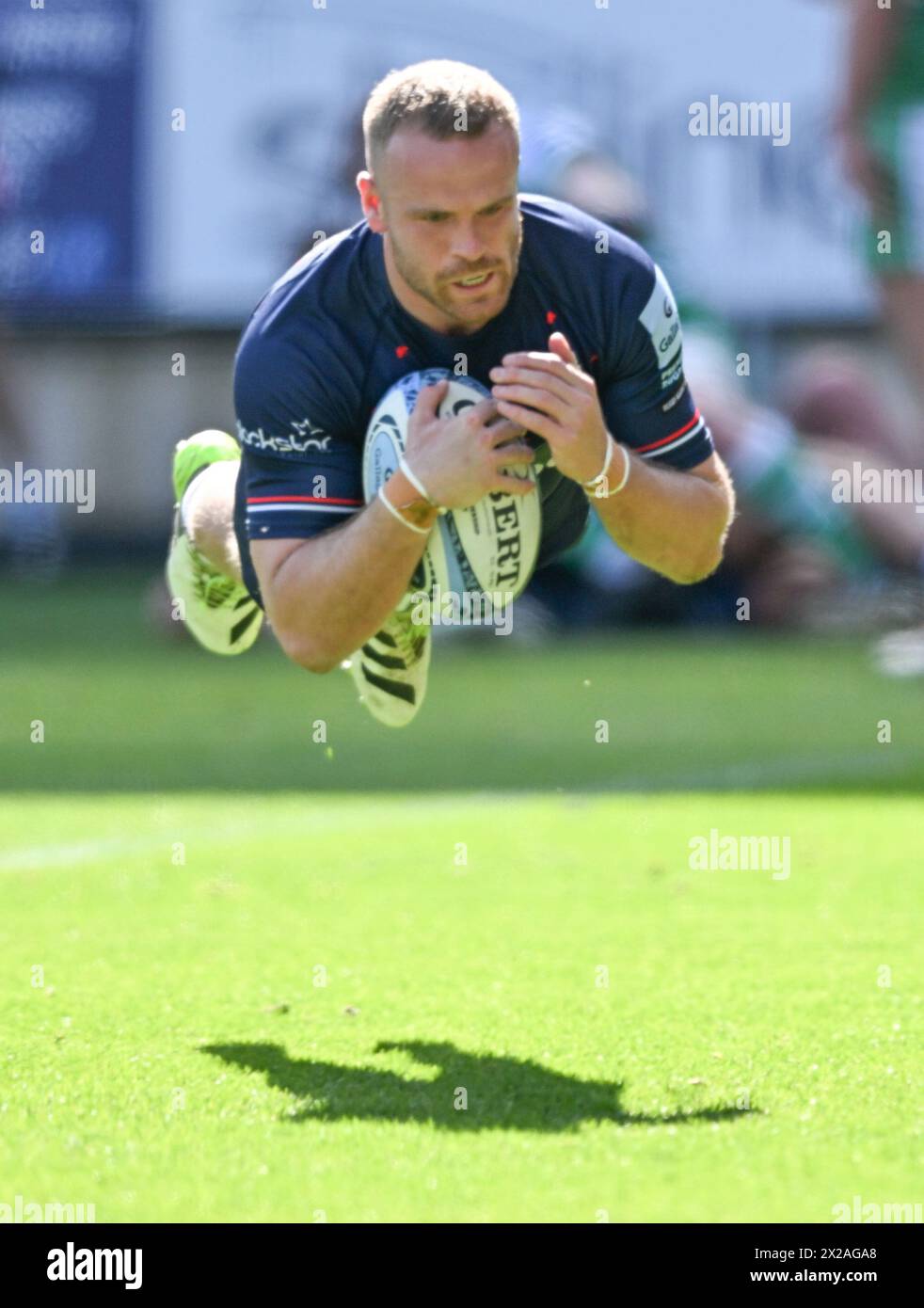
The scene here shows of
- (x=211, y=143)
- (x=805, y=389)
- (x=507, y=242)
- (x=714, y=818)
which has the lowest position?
(x=714, y=818)

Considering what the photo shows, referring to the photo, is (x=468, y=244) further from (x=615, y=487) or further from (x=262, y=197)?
(x=262, y=197)

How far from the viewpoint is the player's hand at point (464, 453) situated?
15.1ft

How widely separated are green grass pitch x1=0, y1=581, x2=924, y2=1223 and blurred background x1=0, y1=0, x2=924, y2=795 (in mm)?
8189

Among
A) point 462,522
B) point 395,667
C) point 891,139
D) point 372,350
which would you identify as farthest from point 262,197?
point 462,522

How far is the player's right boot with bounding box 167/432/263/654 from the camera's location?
6.37m

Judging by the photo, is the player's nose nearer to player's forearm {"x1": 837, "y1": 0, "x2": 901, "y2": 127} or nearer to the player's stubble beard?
the player's stubble beard

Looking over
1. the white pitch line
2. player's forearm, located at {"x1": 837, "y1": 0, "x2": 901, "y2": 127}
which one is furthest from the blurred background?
the white pitch line

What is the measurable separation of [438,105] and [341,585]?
1.13m

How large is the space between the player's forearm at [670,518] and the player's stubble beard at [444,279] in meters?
0.50

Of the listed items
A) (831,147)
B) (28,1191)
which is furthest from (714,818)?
(831,147)

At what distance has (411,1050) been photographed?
4.71 metres

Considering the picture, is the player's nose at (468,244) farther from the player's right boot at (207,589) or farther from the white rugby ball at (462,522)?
the player's right boot at (207,589)
